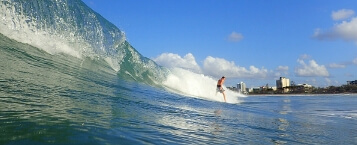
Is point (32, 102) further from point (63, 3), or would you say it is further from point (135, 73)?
point (135, 73)

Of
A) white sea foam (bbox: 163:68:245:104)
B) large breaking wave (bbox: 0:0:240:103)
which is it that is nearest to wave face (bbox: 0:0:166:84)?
large breaking wave (bbox: 0:0:240:103)

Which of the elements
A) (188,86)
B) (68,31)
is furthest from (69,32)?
(188,86)

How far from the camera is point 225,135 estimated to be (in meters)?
5.56

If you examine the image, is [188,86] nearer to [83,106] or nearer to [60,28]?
[60,28]

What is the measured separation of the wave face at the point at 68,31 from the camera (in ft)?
41.9

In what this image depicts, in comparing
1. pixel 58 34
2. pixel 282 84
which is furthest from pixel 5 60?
pixel 282 84

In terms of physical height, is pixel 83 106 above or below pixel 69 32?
below

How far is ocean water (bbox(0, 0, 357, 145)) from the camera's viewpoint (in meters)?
4.14

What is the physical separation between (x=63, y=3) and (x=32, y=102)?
41.0 feet

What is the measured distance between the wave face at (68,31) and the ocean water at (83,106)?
0.04 m

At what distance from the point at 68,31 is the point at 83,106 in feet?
35.6

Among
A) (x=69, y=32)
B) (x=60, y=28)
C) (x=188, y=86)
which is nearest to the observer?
(x=60, y=28)

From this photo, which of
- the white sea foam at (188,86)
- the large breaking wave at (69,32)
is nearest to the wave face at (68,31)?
the large breaking wave at (69,32)

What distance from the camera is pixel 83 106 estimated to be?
6.07 meters
